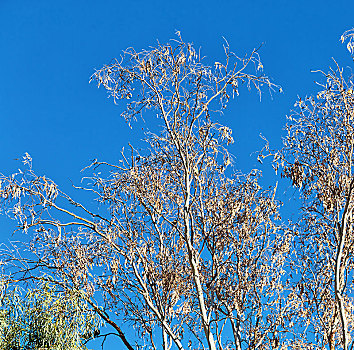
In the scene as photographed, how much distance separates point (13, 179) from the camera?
32.7 feet

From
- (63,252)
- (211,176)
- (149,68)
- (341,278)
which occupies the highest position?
(149,68)

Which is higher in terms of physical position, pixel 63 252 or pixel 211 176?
pixel 211 176

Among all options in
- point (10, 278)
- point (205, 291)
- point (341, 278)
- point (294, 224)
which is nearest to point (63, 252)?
point (10, 278)

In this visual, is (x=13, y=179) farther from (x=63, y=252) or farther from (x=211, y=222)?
(x=211, y=222)

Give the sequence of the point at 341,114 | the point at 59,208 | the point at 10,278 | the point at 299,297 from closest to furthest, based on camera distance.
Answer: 1. the point at 341,114
2. the point at 59,208
3. the point at 10,278
4. the point at 299,297

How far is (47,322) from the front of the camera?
973 centimetres

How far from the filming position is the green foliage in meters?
9.62

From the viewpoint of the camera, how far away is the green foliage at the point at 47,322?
962cm

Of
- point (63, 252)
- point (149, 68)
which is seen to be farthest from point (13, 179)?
point (149, 68)

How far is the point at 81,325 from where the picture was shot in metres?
9.88

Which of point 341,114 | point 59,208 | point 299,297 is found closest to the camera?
point 341,114

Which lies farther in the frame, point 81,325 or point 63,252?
point 63,252

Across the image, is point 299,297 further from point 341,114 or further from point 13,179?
point 13,179

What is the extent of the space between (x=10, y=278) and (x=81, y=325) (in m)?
2.24
